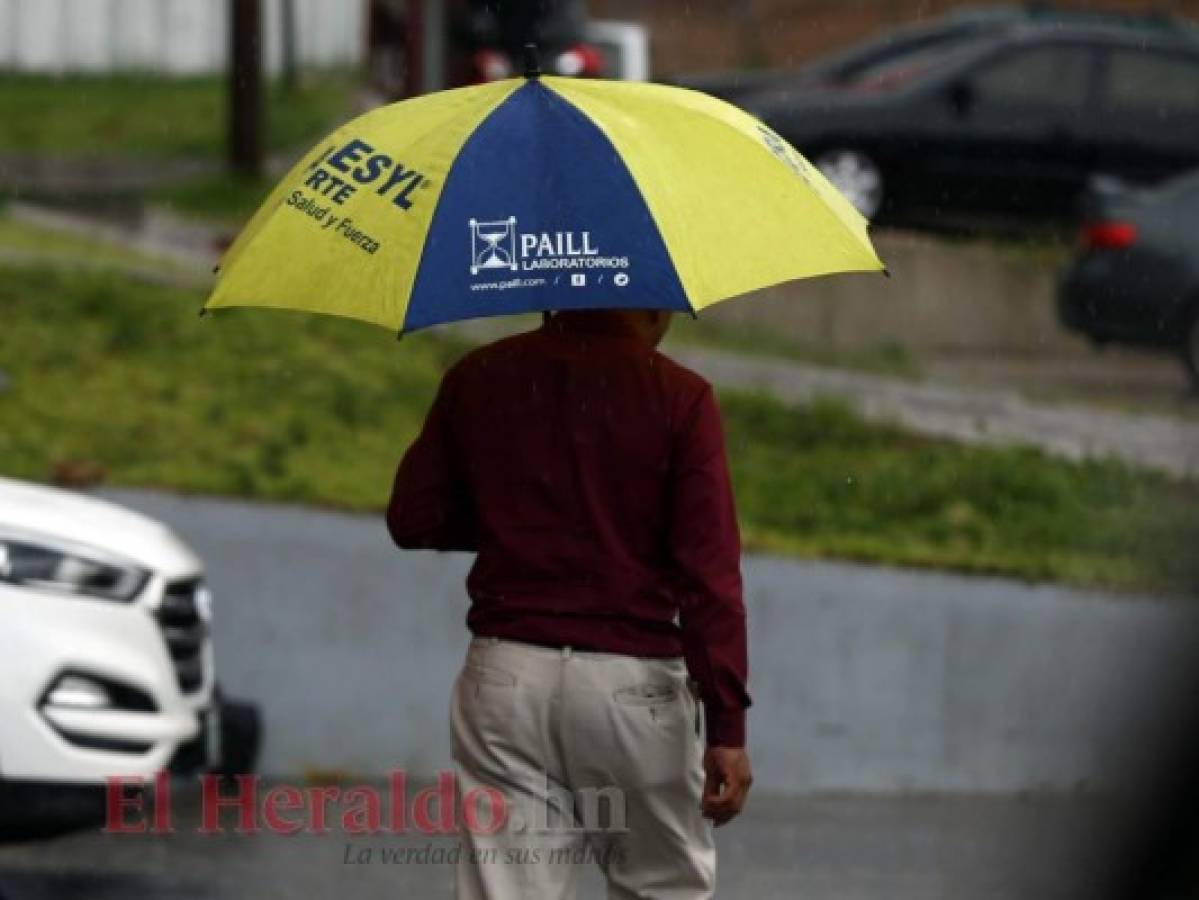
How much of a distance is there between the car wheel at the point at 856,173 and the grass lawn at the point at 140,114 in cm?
472

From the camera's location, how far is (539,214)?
14.0ft

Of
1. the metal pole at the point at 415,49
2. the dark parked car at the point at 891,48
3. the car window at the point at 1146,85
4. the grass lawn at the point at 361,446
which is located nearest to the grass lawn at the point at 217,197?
the metal pole at the point at 415,49

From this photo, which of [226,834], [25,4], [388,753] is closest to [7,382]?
[388,753]

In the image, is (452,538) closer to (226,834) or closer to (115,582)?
(115,582)

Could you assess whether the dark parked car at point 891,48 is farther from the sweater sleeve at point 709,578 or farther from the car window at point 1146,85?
the sweater sleeve at point 709,578

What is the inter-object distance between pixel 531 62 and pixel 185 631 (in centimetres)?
274

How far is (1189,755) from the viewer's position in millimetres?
7598

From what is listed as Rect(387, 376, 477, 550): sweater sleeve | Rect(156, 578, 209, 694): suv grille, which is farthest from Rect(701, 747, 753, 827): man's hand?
Rect(156, 578, 209, 694): suv grille

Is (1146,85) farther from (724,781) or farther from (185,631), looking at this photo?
(724,781)

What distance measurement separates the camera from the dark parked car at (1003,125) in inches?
630

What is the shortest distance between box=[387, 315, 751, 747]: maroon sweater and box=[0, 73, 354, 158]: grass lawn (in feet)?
47.2

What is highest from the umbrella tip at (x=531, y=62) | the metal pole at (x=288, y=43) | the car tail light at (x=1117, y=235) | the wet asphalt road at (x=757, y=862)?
the umbrella tip at (x=531, y=62)

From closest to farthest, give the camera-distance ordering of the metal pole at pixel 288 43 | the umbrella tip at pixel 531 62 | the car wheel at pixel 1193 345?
1. the umbrella tip at pixel 531 62
2. the car wheel at pixel 1193 345
3. the metal pole at pixel 288 43

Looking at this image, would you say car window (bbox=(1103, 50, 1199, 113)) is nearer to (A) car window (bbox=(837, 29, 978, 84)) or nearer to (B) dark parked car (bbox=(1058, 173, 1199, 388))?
(A) car window (bbox=(837, 29, 978, 84))
